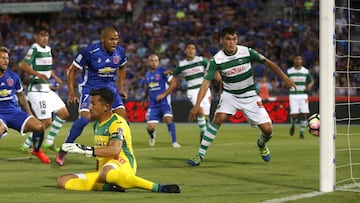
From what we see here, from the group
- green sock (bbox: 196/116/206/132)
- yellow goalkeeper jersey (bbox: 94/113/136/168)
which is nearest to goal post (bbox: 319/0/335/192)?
yellow goalkeeper jersey (bbox: 94/113/136/168)

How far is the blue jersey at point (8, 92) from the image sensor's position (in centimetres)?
1249

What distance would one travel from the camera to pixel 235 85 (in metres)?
12.3

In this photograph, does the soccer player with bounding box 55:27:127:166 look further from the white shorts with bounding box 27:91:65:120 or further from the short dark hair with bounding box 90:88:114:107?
the short dark hair with bounding box 90:88:114:107

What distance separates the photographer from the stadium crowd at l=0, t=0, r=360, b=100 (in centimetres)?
3219

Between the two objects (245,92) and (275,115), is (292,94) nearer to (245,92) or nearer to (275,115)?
(275,115)

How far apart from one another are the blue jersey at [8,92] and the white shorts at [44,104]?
79.8 inches

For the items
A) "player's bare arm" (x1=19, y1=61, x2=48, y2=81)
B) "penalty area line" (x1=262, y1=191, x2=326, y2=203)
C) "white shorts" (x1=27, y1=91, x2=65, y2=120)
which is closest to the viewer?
"penalty area line" (x1=262, y1=191, x2=326, y2=203)

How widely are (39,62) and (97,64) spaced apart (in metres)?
3.13

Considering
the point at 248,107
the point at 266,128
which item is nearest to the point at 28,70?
the point at 248,107

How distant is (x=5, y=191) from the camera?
8859 millimetres

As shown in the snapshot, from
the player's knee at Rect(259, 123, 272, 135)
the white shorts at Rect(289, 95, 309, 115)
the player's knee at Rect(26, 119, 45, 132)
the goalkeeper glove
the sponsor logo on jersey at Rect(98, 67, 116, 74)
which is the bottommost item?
the white shorts at Rect(289, 95, 309, 115)

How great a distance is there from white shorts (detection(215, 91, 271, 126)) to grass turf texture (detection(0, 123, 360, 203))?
29.1 inches

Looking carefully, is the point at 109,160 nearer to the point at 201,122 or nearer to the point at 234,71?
the point at 234,71

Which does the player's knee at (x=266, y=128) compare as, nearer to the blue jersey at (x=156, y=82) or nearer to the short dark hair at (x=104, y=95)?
the short dark hair at (x=104, y=95)
